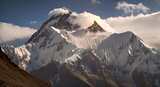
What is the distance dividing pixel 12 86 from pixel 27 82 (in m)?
25.2

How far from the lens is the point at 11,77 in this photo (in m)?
123

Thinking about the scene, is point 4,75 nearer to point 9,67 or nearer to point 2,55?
point 9,67

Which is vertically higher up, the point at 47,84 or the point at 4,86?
the point at 4,86

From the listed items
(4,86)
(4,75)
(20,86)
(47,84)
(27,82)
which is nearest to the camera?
(4,86)

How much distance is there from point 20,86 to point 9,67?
23.5m

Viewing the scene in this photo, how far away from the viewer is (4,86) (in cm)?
9975

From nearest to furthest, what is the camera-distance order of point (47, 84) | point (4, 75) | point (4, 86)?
1. point (4, 86)
2. point (4, 75)
3. point (47, 84)

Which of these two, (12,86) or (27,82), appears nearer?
(12,86)

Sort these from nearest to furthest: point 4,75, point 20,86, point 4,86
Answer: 1. point 4,86
2. point 20,86
3. point 4,75

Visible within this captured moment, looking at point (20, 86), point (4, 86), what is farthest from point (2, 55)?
point (4, 86)

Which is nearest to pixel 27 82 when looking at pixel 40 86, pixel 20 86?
pixel 40 86

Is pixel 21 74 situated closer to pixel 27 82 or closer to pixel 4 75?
pixel 27 82

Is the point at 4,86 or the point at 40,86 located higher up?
the point at 4,86

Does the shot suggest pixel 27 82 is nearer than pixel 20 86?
No
